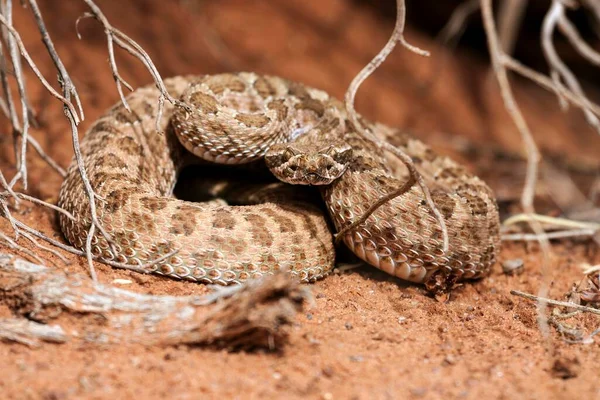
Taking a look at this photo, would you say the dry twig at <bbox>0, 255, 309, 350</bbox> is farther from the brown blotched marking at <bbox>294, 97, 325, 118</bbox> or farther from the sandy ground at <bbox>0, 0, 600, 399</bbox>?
the brown blotched marking at <bbox>294, 97, 325, 118</bbox>

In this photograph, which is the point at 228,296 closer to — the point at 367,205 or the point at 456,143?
the point at 367,205

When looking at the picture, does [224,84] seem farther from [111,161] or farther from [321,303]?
[321,303]

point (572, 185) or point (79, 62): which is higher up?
point (79, 62)

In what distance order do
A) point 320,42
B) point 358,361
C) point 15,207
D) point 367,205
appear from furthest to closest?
point 320,42 < point 15,207 < point 367,205 < point 358,361

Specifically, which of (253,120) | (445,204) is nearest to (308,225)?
(253,120)

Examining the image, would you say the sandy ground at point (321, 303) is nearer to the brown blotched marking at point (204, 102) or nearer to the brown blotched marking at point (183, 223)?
the brown blotched marking at point (183, 223)

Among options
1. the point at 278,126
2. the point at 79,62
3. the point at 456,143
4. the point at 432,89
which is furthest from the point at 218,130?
the point at 432,89

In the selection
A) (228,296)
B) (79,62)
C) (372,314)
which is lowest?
(372,314)

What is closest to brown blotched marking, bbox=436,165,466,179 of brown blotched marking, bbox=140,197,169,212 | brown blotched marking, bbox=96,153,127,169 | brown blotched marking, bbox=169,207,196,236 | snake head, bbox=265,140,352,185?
snake head, bbox=265,140,352,185

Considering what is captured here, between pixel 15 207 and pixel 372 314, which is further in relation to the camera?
pixel 15 207
